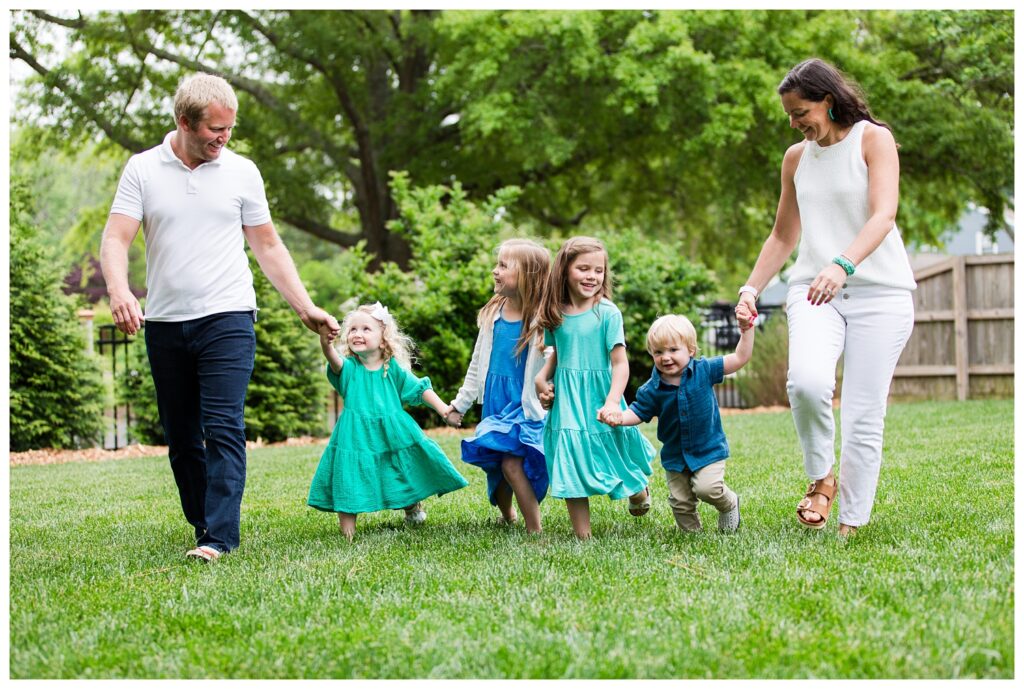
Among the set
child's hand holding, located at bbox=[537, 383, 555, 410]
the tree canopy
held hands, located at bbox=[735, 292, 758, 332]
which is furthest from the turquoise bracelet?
the tree canopy

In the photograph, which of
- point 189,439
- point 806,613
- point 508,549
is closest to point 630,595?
point 806,613

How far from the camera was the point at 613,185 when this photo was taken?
2522cm

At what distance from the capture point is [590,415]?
Answer: 5.09 metres

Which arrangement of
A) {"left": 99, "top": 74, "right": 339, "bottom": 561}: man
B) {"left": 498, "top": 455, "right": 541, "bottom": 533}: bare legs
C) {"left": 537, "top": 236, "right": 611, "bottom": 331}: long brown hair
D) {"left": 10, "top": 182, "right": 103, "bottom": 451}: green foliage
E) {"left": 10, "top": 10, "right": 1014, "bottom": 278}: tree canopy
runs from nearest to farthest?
1. {"left": 99, "top": 74, "right": 339, "bottom": 561}: man
2. {"left": 537, "top": 236, "right": 611, "bottom": 331}: long brown hair
3. {"left": 498, "top": 455, "right": 541, "bottom": 533}: bare legs
4. {"left": 10, "top": 182, "right": 103, "bottom": 451}: green foliage
5. {"left": 10, "top": 10, "right": 1014, "bottom": 278}: tree canopy

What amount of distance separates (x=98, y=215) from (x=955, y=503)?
22.0 meters

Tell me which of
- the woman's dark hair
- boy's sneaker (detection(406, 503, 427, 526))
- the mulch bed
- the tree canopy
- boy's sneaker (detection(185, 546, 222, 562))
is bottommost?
the mulch bed

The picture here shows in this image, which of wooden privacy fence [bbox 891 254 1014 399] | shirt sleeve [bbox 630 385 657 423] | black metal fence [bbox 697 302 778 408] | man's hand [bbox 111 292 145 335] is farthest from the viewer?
black metal fence [bbox 697 302 778 408]

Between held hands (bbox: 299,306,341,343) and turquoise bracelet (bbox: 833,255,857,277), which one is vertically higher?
turquoise bracelet (bbox: 833,255,857,277)

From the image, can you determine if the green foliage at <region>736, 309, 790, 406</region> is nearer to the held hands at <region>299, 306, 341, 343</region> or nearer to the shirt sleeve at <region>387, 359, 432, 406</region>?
the shirt sleeve at <region>387, 359, 432, 406</region>

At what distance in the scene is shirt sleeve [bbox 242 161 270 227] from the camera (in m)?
4.88

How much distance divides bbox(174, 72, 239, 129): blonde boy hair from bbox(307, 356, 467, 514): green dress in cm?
152

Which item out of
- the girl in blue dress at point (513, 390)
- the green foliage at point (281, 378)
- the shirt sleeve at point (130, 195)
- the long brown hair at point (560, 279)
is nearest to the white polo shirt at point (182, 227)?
the shirt sleeve at point (130, 195)

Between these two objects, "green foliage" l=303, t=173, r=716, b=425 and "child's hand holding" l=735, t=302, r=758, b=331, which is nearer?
"child's hand holding" l=735, t=302, r=758, b=331
